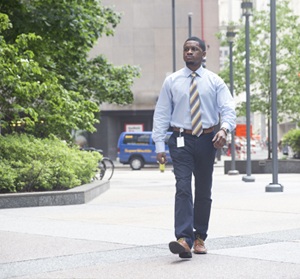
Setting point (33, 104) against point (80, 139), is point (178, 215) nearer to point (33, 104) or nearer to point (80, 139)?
point (33, 104)

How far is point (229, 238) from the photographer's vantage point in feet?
20.0

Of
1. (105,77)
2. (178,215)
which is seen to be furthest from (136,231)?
(105,77)

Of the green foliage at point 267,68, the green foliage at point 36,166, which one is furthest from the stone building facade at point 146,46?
the green foliage at point 36,166

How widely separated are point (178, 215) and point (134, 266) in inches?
23.2

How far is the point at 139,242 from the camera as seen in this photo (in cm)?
596

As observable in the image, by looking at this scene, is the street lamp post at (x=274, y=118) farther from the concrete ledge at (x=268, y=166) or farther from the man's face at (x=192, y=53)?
the concrete ledge at (x=268, y=166)

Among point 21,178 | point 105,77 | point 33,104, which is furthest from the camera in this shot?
point 105,77

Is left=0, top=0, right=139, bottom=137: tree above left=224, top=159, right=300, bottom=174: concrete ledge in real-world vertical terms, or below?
above

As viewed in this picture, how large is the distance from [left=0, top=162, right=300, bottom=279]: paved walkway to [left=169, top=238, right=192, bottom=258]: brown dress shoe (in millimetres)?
66

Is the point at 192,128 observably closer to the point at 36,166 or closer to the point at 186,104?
the point at 186,104

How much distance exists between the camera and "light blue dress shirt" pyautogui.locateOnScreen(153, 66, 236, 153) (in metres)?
5.19

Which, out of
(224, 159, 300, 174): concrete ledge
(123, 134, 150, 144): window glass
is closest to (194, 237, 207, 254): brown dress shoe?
(224, 159, 300, 174): concrete ledge

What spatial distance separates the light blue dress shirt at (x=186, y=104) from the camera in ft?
17.0

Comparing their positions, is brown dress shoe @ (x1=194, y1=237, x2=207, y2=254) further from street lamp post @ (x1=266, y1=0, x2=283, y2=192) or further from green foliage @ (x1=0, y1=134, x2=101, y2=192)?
street lamp post @ (x1=266, y1=0, x2=283, y2=192)
